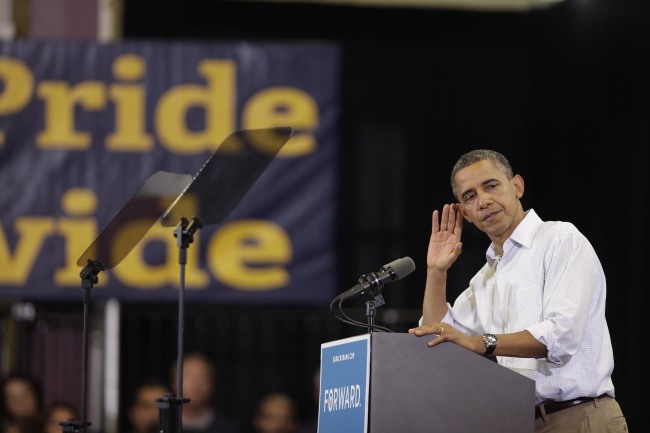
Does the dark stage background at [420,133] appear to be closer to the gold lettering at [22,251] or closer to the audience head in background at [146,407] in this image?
the audience head in background at [146,407]

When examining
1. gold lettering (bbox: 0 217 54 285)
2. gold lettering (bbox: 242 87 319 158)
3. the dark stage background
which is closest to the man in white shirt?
gold lettering (bbox: 242 87 319 158)

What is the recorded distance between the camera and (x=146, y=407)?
687 centimetres

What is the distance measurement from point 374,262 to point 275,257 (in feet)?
6.44

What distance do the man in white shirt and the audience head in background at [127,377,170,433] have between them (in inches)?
134

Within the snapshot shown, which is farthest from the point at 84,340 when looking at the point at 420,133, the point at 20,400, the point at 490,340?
the point at 420,133

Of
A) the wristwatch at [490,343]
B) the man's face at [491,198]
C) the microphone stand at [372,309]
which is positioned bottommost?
the wristwatch at [490,343]

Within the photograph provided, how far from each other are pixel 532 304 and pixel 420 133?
5.48m

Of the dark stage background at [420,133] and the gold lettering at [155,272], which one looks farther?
the dark stage background at [420,133]

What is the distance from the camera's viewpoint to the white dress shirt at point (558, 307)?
10.9ft

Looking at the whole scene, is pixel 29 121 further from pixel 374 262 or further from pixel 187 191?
pixel 187 191

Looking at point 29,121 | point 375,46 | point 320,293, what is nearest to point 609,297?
point 320,293

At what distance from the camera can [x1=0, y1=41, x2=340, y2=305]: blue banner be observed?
671 cm

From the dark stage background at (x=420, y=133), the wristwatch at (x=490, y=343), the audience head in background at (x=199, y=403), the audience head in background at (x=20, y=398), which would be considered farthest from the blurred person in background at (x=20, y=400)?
the wristwatch at (x=490, y=343)

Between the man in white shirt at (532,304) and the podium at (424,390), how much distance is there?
66mm
